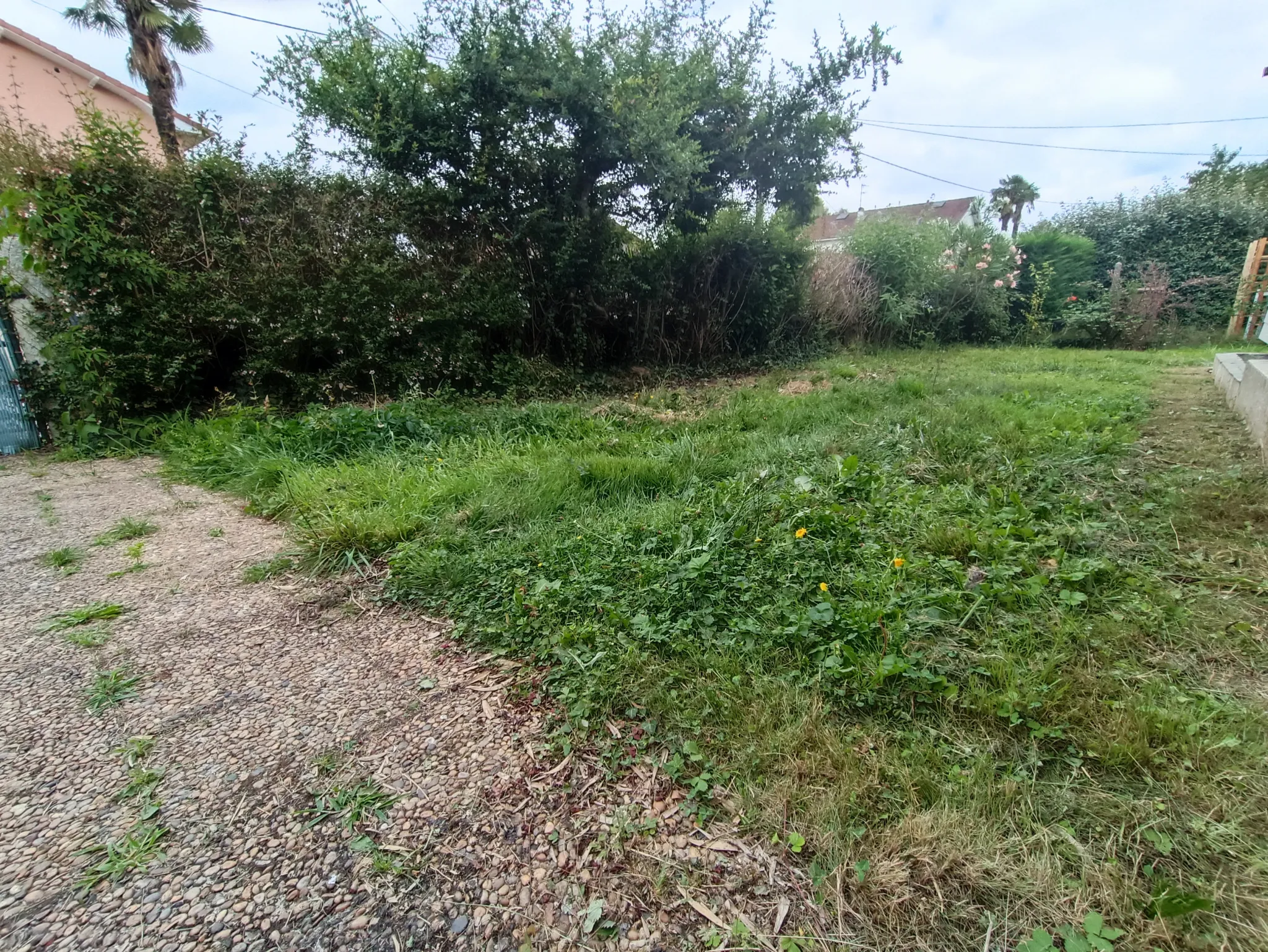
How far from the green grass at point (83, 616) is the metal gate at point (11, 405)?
4.25 m

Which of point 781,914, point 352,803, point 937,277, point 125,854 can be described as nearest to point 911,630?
point 781,914

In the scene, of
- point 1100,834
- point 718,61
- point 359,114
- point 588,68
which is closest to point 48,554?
point 1100,834

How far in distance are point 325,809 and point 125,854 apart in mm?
387

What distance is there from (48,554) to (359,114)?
4658 millimetres

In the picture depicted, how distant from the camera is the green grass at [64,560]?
2.53 m

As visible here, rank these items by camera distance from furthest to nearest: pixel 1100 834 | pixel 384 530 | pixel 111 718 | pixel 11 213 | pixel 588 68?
pixel 588 68 → pixel 11 213 → pixel 384 530 → pixel 111 718 → pixel 1100 834

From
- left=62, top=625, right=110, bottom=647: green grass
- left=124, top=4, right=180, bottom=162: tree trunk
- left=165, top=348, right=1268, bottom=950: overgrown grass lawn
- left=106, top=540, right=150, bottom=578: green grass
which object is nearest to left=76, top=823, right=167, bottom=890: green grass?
left=165, top=348, right=1268, bottom=950: overgrown grass lawn

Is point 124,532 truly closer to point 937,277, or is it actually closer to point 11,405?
point 11,405

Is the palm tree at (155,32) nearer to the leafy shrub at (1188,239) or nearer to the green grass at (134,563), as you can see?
the green grass at (134,563)

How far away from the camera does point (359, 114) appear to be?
5285mm

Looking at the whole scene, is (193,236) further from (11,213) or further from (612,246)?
(612,246)

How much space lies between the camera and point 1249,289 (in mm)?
9414

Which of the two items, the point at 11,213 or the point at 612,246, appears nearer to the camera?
the point at 11,213

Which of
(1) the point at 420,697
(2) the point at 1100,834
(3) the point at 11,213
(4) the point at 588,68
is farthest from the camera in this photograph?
(4) the point at 588,68
